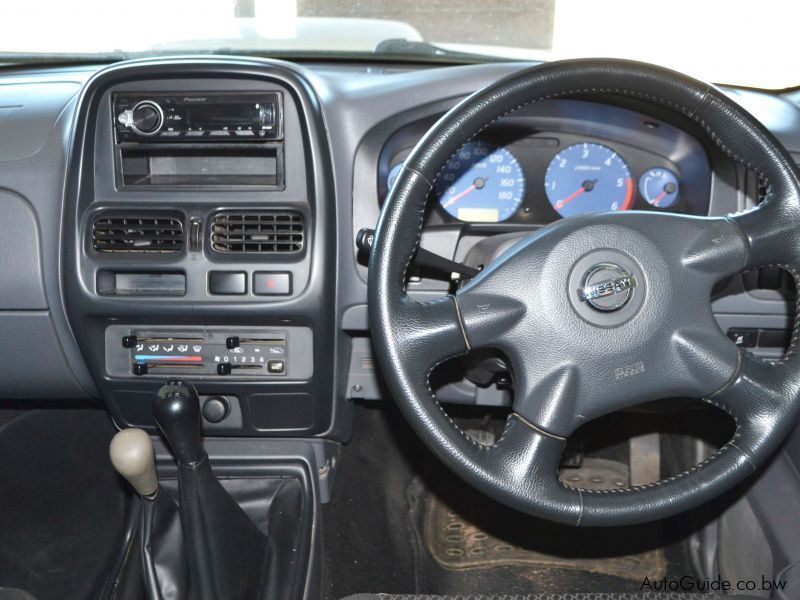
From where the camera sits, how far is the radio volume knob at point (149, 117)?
5.13 ft

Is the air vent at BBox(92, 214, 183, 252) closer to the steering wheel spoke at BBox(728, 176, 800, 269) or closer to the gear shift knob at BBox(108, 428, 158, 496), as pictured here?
the gear shift knob at BBox(108, 428, 158, 496)

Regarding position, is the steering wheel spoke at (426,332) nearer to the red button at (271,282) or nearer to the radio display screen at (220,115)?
the red button at (271,282)

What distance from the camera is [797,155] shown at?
1568 mm

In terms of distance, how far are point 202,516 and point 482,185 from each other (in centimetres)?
82

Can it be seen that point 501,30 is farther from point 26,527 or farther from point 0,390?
point 26,527

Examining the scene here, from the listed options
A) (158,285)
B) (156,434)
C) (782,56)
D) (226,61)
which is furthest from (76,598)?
(782,56)

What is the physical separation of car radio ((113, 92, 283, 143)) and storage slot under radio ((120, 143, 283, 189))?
0.10ft

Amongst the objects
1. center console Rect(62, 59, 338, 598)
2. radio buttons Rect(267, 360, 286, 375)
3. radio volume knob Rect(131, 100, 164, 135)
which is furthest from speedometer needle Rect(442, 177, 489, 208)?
radio volume knob Rect(131, 100, 164, 135)

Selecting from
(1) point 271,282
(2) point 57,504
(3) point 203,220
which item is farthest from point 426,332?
A: (2) point 57,504

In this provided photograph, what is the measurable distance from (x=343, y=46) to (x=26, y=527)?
130 cm

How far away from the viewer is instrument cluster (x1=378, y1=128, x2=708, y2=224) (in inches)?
64.6

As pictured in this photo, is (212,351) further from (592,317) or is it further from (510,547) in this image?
(510,547)

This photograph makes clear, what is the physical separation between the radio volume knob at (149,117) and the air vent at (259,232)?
0.20 meters

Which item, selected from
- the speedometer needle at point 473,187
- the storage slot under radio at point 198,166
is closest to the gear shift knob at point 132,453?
the storage slot under radio at point 198,166
